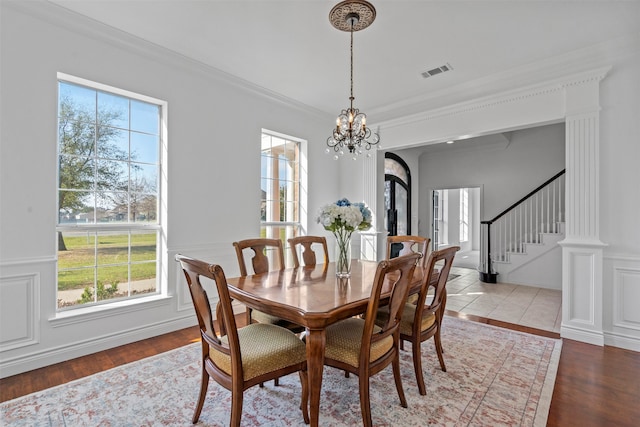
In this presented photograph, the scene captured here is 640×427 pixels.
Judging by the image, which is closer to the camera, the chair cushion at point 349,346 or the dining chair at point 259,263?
the chair cushion at point 349,346

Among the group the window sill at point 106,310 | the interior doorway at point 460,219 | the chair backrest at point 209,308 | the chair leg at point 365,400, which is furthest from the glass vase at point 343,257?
the interior doorway at point 460,219

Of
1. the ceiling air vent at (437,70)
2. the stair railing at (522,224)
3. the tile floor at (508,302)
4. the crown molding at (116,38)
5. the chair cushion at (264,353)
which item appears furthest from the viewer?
the stair railing at (522,224)

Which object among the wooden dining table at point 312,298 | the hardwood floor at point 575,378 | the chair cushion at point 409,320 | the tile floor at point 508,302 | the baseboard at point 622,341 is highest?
the wooden dining table at point 312,298

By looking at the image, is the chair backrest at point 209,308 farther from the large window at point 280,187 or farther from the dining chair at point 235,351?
the large window at point 280,187

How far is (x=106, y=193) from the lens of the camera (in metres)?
3.02

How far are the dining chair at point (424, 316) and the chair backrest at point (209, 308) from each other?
1082mm

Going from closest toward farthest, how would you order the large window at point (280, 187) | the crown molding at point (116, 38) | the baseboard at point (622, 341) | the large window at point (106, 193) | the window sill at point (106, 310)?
1. the crown molding at point (116, 38)
2. the window sill at point (106, 310)
3. the large window at point (106, 193)
4. the baseboard at point (622, 341)
5. the large window at point (280, 187)

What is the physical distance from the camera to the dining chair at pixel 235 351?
1528 millimetres

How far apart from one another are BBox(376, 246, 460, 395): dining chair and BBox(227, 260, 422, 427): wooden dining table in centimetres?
14

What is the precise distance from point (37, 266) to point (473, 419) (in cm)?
346

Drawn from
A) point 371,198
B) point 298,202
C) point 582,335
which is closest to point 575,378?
point 582,335

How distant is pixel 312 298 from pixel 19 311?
2.45 m

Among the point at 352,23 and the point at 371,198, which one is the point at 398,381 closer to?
the point at 352,23

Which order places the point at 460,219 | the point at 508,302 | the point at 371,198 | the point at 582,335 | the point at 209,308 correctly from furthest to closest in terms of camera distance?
the point at 460,219 → the point at 371,198 → the point at 508,302 → the point at 582,335 → the point at 209,308
